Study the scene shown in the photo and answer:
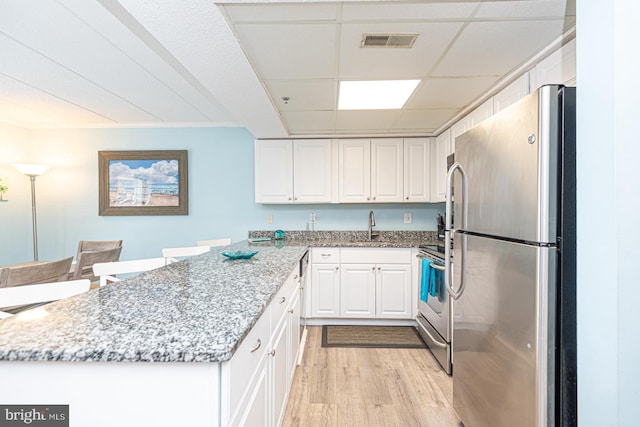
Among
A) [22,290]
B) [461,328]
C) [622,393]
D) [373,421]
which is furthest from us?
[373,421]

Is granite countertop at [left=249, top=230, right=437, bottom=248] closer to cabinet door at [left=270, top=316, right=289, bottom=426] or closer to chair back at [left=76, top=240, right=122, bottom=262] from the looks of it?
chair back at [left=76, top=240, right=122, bottom=262]

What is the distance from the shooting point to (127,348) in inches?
28.3

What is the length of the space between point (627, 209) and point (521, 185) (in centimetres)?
34

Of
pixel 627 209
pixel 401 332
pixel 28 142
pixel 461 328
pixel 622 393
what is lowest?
pixel 401 332

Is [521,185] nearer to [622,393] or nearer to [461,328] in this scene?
[622,393]

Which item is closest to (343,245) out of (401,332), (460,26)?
(401,332)

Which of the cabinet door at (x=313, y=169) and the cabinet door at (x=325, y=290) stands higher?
the cabinet door at (x=313, y=169)

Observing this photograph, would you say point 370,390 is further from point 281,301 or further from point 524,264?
point 524,264

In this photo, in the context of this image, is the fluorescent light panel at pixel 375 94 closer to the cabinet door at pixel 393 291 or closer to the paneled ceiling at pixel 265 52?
the paneled ceiling at pixel 265 52

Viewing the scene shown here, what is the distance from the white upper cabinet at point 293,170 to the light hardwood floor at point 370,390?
1728mm

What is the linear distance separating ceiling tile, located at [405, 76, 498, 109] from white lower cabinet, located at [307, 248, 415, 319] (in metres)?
1.49

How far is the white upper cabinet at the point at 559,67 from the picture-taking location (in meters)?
1.60

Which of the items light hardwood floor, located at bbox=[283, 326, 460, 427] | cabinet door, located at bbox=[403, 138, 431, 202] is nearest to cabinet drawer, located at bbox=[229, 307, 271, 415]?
light hardwood floor, located at bbox=[283, 326, 460, 427]

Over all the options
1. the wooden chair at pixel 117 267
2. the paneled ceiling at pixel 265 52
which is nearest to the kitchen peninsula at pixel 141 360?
the wooden chair at pixel 117 267
